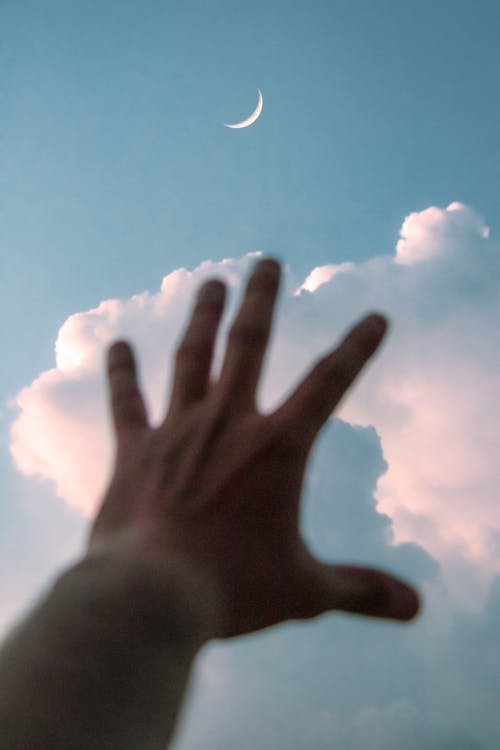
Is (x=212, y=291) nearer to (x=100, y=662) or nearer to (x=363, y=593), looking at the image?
(x=363, y=593)

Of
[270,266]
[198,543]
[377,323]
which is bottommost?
[198,543]

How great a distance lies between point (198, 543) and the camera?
2.40 m

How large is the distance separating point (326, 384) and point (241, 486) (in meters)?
0.65

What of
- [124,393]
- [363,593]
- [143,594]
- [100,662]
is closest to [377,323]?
[363,593]

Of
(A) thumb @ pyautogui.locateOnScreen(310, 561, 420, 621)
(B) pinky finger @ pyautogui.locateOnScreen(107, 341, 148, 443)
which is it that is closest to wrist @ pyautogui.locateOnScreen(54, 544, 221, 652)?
(A) thumb @ pyautogui.locateOnScreen(310, 561, 420, 621)

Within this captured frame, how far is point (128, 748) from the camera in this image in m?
1.90

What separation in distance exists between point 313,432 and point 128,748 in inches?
57.8

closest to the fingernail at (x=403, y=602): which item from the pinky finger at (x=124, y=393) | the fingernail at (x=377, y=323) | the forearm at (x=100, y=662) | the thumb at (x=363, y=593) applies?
the thumb at (x=363, y=593)

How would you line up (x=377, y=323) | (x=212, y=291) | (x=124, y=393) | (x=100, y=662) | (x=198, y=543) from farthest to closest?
(x=124, y=393), (x=212, y=291), (x=377, y=323), (x=198, y=543), (x=100, y=662)

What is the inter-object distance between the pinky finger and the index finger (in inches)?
36.3

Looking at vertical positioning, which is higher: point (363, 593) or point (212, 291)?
point (212, 291)

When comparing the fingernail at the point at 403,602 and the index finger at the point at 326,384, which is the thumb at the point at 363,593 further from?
the index finger at the point at 326,384

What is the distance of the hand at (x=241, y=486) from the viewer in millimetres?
2441

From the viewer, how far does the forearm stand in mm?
1789
